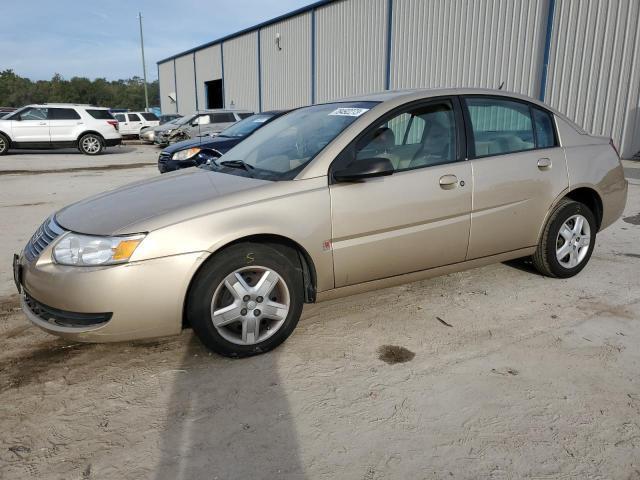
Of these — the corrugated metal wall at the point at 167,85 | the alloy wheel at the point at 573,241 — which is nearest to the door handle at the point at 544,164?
the alloy wheel at the point at 573,241

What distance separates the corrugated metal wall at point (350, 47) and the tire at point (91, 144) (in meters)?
8.98

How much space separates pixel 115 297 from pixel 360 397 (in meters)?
1.37

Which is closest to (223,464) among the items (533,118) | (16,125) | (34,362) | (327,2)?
(34,362)

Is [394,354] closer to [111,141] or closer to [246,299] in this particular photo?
[246,299]

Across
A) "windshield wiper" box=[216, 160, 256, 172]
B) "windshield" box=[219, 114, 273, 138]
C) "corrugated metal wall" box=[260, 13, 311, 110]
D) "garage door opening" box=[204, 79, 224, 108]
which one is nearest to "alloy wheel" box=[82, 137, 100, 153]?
"corrugated metal wall" box=[260, 13, 311, 110]

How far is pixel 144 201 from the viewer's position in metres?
3.12

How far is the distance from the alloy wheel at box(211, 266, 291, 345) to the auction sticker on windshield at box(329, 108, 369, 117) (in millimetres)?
1268

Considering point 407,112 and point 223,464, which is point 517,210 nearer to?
point 407,112

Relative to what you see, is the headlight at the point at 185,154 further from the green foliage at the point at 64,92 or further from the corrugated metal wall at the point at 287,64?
the green foliage at the point at 64,92

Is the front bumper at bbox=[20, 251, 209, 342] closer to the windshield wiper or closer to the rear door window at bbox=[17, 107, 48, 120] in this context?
the windshield wiper

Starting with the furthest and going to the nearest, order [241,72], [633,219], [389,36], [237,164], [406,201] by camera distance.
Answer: [241,72], [389,36], [633,219], [237,164], [406,201]

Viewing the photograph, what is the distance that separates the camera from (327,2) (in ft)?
67.4

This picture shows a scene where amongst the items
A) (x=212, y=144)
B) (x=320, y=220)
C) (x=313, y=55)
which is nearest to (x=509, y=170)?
(x=320, y=220)

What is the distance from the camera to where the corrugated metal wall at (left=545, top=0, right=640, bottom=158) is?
12016 millimetres
